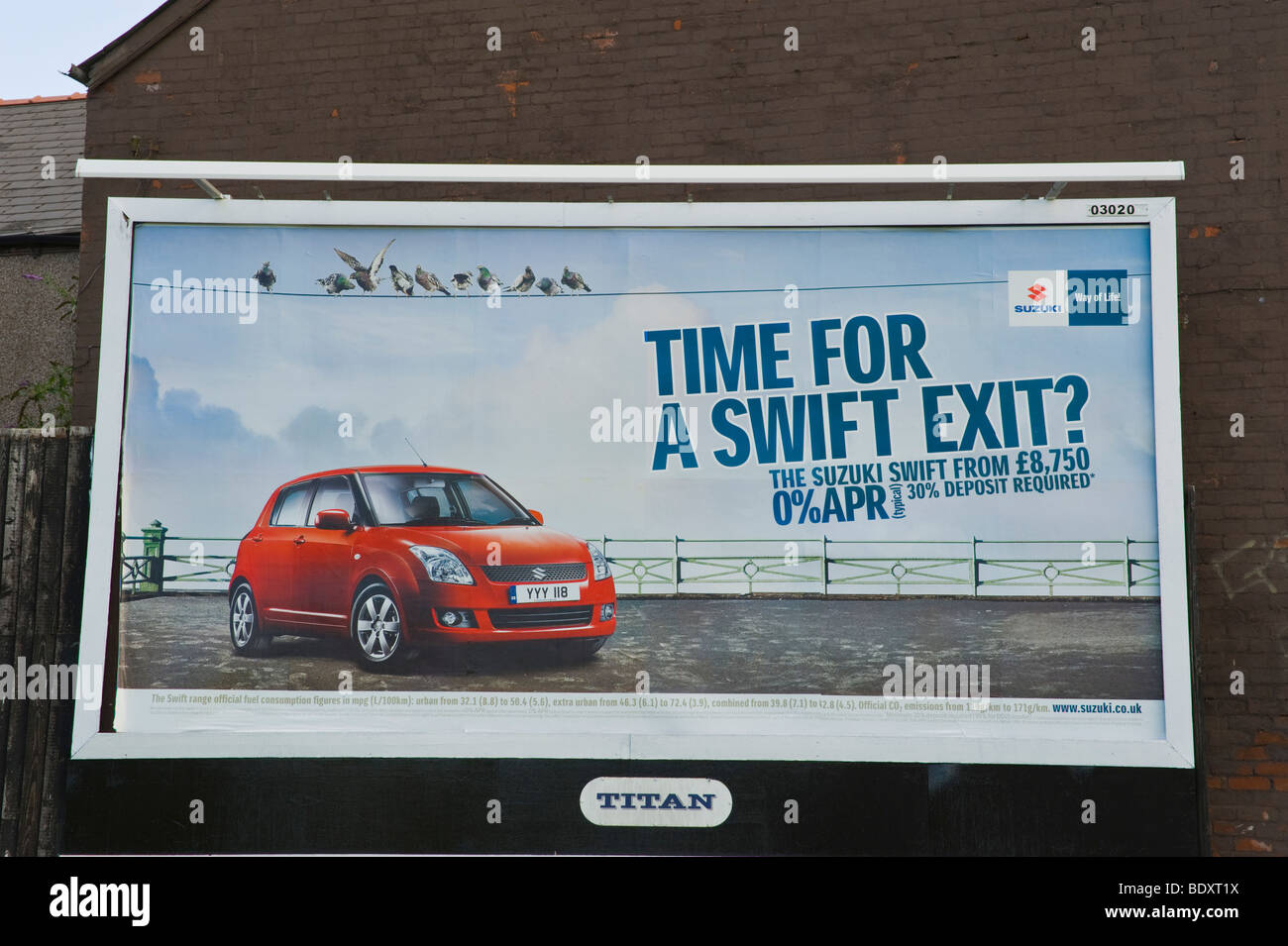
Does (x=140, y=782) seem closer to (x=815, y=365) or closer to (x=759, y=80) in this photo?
(x=815, y=365)

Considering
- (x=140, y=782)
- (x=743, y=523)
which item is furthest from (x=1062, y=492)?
(x=140, y=782)

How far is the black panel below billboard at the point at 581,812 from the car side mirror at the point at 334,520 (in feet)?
3.66

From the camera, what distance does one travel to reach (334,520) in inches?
191

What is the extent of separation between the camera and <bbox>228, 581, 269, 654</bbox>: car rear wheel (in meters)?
4.88

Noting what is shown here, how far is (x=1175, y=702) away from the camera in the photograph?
15.3 feet

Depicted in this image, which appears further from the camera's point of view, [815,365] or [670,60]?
[670,60]

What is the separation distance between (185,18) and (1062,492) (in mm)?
6651

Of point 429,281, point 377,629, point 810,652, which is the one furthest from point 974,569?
point 429,281

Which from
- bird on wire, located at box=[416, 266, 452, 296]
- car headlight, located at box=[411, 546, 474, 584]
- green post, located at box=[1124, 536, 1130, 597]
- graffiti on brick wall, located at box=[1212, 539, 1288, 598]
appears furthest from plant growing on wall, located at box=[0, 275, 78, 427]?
graffiti on brick wall, located at box=[1212, 539, 1288, 598]

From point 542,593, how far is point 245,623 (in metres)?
1.47

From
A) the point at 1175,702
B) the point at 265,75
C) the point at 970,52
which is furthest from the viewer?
the point at 265,75

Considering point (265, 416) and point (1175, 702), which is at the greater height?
point (265, 416)

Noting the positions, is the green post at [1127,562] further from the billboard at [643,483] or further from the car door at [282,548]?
the car door at [282,548]

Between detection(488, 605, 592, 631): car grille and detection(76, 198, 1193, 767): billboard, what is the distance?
0.01 m
